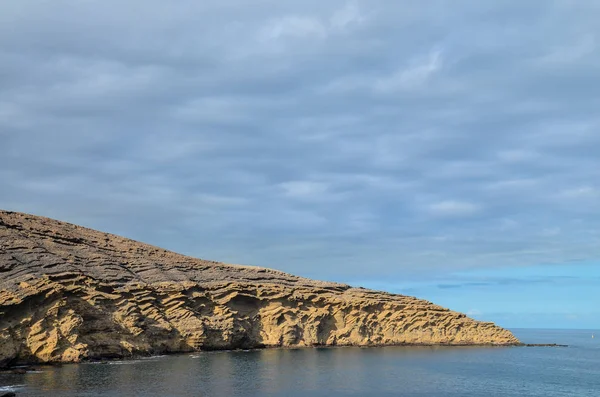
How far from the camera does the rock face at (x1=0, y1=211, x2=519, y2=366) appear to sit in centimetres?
6153

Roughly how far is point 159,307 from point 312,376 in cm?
3015

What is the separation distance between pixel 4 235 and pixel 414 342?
66080 millimetres

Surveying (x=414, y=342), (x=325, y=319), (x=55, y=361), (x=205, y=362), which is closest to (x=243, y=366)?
(x=205, y=362)

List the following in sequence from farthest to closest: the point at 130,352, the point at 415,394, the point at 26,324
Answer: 1. the point at 130,352
2. the point at 26,324
3. the point at 415,394

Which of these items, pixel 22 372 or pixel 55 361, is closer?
pixel 22 372

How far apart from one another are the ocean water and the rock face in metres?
4.22

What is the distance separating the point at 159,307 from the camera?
79.7 m

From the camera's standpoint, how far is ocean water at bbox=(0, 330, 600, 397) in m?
47.8

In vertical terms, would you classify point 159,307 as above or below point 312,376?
above

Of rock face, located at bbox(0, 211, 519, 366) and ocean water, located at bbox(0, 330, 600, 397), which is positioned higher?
rock face, located at bbox(0, 211, 519, 366)

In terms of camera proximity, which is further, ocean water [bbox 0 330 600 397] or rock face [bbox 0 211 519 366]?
rock face [bbox 0 211 519 366]

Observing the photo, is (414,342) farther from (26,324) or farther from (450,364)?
(26,324)

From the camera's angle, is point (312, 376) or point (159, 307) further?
point (159, 307)

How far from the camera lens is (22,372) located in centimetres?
5481
